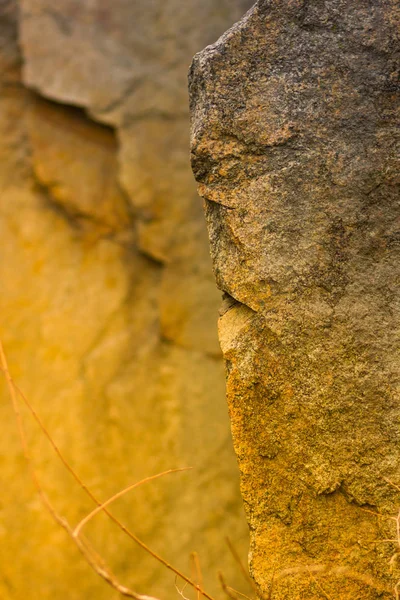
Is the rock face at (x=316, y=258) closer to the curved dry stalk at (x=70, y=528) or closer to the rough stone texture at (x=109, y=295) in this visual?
the curved dry stalk at (x=70, y=528)

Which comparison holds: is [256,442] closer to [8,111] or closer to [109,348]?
[109,348]

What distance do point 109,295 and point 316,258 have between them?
1.26 m

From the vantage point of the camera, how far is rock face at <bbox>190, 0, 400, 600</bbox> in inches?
26.3

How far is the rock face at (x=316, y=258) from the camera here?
669 millimetres

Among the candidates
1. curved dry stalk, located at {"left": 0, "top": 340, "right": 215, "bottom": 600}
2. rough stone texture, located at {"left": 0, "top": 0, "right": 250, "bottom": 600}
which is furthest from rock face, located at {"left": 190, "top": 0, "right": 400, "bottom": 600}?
rough stone texture, located at {"left": 0, "top": 0, "right": 250, "bottom": 600}

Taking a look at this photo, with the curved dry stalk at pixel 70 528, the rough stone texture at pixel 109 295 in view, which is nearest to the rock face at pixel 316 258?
the curved dry stalk at pixel 70 528

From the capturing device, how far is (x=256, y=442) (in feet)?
2.32

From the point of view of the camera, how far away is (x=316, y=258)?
2.22 ft

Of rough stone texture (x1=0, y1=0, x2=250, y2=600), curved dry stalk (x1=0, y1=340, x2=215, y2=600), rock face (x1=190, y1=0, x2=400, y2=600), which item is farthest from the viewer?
rough stone texture (x1=0, y1=0, x2=250, y2=600)

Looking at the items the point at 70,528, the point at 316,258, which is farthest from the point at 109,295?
the point at 70,528

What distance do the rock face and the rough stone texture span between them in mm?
1091

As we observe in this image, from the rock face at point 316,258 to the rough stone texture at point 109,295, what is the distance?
1091 millimetres

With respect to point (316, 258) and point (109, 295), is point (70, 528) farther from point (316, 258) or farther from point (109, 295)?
point (109, 295)

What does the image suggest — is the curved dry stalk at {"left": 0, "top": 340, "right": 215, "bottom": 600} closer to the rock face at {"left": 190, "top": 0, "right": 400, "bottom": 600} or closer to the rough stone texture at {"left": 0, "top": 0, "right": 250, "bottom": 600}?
the rock face at {"left": 190, "top": 0, "right": 400, "bottom": 600}
